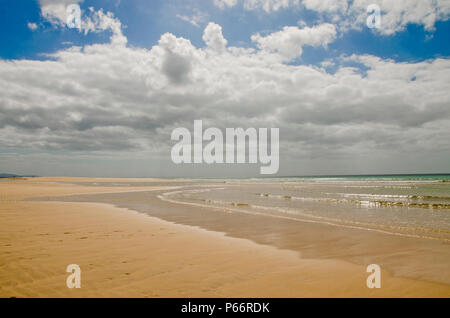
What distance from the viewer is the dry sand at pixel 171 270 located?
4.51 meters

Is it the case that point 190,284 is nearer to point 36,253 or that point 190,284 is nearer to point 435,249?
point 36,253

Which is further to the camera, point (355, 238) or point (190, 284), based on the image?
point (355, 238)

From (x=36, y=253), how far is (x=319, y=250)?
25.7 feet

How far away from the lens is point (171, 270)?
5.50 metres

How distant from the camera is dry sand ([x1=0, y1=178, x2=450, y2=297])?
4.51 m
